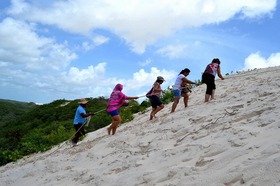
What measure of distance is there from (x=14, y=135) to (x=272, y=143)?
17408 millimetres

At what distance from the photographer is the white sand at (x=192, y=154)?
16.7 feet

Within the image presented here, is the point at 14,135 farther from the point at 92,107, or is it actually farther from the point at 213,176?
the point at 213,176

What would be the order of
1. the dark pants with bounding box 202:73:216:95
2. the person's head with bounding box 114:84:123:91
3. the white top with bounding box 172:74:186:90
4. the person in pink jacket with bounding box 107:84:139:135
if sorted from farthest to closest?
1. the white top with bounding box 172:74:186:90
2. the dark pants with bounding box 202:73:216:95
3. the person's head with bounding box 114:84:123:91
4. the person in pink jacket with bounding box 107:84:139:135

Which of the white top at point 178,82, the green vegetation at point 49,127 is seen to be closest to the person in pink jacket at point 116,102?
the green vegetation at point 49,127

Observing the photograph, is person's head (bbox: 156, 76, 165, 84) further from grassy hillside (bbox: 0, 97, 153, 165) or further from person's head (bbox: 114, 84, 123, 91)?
grassy hillside (bbox: 0, 97, 153, 165)

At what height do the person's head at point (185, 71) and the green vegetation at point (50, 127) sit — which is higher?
the person's head at point (185, 71)

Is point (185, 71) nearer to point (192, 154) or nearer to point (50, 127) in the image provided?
point (192, 154)

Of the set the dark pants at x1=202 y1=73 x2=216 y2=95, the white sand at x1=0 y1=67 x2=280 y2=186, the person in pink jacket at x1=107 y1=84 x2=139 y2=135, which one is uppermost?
the dark pants at x1=202 y1=73 x2=216 y2=95

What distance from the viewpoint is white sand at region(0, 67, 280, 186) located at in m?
5.09

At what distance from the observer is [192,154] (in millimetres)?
6277

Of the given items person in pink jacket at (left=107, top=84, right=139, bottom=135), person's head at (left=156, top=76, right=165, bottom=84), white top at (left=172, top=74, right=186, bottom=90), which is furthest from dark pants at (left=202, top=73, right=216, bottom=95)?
person in pink jacket at (left=107, top=84, right=139, bottom=135)

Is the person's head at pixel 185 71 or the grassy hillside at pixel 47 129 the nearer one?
the person's head at pixel 185 71

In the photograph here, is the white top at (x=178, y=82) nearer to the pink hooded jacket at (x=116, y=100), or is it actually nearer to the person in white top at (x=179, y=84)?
the person in white top at (x=179, y=84)

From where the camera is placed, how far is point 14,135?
20.7 m
